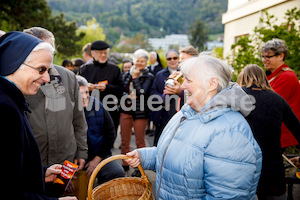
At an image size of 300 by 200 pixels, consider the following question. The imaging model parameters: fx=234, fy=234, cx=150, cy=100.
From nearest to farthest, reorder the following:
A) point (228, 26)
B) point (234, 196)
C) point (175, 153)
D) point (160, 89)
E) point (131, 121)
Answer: point (234, 196)
point (175, 153)
point (160, 89)
point (131, 121)
point (228, 26)

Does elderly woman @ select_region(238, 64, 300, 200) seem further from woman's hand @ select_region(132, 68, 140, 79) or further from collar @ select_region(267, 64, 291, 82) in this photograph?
woman's hand @ select_region(132, 68, 140, 79)

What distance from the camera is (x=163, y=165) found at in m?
1.61

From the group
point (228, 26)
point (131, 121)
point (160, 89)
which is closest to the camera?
point (160, 89)

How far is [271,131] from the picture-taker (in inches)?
89.2

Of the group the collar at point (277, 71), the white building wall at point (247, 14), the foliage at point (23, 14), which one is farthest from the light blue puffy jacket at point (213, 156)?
the foliage at point (23, 14)

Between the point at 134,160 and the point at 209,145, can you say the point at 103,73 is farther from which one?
the point at 209,145

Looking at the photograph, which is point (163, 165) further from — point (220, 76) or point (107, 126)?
point (107, 126)

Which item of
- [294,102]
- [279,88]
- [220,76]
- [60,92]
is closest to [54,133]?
[60,92]

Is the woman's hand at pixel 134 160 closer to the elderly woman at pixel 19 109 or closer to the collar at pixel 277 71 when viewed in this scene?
the elderly woman at pixel 19 109

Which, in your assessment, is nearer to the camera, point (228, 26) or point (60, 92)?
point (60, 92)

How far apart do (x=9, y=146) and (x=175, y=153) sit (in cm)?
93

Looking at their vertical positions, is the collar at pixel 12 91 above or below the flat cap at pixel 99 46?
below

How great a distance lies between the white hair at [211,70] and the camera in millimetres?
1546

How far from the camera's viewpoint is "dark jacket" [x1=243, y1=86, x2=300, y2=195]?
7.42ft
